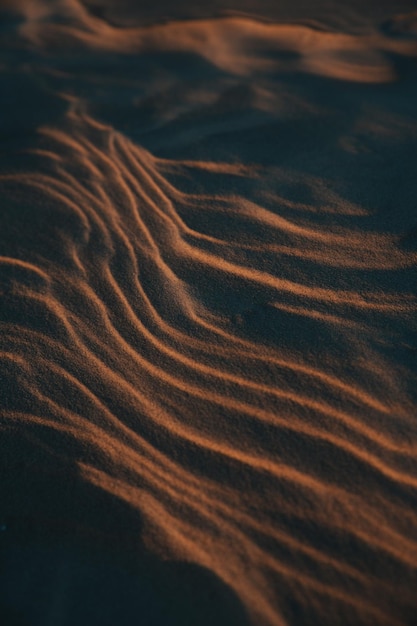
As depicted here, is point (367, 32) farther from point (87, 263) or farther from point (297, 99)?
point (87, 263)

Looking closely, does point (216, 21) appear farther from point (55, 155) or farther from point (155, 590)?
point (155, 590)

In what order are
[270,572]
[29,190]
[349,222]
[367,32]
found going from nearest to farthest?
[270,572] → [349,222] → [29,190] → [367,32]

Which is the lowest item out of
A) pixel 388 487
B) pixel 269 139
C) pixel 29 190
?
pixel 388 487

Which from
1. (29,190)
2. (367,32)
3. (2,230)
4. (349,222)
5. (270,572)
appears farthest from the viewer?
(367,32)

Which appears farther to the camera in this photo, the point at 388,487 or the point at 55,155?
the point at 55,155

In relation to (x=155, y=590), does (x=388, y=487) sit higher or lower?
higher

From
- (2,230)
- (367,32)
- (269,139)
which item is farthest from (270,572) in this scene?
(367,32)
